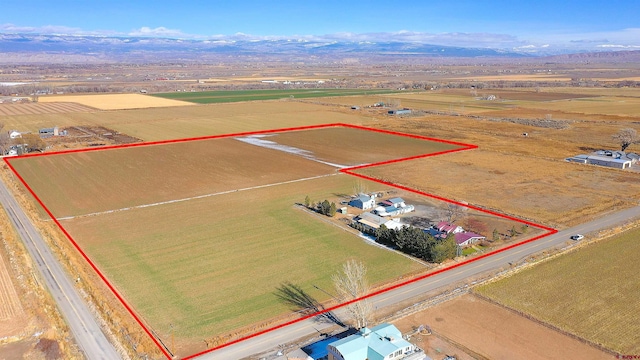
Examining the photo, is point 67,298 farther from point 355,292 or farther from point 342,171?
point 342,171

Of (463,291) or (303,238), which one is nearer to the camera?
(463,291)

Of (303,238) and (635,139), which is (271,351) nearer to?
(303,238)

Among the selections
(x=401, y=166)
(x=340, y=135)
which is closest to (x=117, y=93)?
(x=340, y=135)

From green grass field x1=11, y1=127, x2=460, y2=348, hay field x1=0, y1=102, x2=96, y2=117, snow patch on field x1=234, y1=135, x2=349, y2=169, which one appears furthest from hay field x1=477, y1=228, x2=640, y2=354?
hay field x1=0, y1=102, x2=96, y2=117

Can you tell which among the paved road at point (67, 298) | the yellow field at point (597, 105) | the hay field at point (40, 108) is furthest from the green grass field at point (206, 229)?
the yellow field at point (597, 105)

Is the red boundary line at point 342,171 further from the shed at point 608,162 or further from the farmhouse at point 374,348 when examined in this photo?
the shed at point 608,162

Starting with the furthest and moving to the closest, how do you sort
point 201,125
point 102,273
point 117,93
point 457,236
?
point 117,93 < point 201,125 < point 457,236 < point 102,273

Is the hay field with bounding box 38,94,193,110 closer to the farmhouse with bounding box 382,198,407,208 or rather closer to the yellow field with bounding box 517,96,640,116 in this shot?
the farmhouse with bounding box 382,198,407,208
